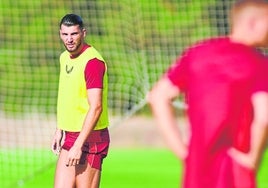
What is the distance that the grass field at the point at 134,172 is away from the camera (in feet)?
40.1

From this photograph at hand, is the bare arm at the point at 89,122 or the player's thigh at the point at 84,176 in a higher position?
the bare arm at the point at 89,122

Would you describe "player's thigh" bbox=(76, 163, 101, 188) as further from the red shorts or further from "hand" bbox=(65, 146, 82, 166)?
"hand" bbox=(65, 146, 82, 166)

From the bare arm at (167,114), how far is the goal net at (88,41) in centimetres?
866

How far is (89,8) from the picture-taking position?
14.8 meters

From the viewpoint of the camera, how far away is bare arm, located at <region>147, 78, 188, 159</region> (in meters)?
3.94

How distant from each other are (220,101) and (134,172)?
9640mm

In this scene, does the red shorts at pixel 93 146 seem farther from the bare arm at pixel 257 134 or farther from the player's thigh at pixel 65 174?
the bare arm at pixel 257 134

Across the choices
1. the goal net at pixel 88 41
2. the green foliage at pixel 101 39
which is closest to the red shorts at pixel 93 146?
the goal net at pixel 88 41

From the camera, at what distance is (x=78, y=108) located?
6441 mm

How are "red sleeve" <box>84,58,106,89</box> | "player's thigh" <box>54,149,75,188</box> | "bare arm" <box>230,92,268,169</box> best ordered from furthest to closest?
1. "player's thigh" <box>54,149,75,188</box>
2. "red sleeve" <box>84,58,106,89</box>
3. "bare arm" <box>230,92,268,169</box>

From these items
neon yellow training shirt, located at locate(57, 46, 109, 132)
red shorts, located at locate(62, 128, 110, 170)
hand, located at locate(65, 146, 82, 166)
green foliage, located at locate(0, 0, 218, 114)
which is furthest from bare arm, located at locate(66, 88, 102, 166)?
green foliage, located at locate(0, 0, 218, 114)

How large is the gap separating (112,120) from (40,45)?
1.46 metres

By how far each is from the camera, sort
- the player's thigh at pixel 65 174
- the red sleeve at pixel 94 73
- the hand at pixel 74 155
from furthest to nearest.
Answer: the player's thigh at pixel 65 174
the red sleeve at pixel 94 73
the hand at pixel 74 155

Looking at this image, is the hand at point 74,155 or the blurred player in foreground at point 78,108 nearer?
the hand at point 74,155
